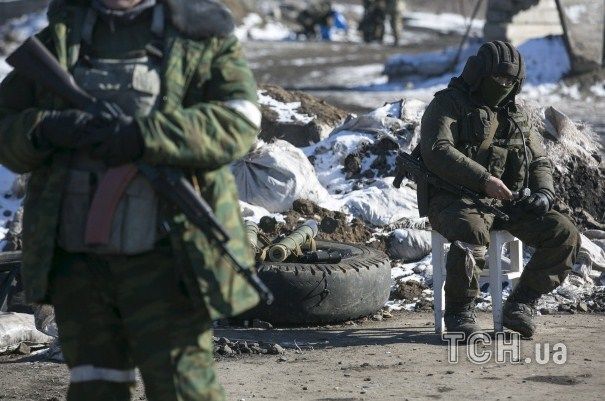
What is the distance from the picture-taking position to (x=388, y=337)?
7.25m

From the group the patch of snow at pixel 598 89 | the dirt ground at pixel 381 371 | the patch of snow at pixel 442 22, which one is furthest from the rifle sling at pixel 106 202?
the patch of snow at pixel 442 22

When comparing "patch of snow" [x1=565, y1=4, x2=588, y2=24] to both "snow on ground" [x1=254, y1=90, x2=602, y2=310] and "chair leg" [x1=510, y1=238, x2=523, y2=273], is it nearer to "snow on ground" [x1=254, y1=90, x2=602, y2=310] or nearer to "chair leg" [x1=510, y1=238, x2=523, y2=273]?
"snow on ground" [x1=254, y1=90, x2=602, y2=310]

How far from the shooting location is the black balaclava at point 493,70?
23.2ft

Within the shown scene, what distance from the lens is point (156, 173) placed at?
3.72 meters

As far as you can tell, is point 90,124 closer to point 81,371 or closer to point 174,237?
point 174,237

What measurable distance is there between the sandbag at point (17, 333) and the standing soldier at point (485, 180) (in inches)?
86.5

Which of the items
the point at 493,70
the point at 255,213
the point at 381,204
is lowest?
the point at 381,204

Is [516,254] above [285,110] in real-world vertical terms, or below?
above

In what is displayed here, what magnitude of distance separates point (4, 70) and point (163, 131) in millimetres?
18257

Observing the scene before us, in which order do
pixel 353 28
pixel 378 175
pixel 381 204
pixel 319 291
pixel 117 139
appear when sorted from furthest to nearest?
1. pixel 353 28
2. pixel 378 175
3. pixel 381 204
4. pixel 319 291
5. pixel 117 139

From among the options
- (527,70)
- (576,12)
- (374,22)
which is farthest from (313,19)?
(576,12)

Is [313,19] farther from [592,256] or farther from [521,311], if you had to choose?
[521,311]

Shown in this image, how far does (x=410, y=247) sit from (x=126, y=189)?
545 centimetres

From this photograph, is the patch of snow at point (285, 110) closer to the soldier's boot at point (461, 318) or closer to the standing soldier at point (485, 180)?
the standing soldier at point (485, 180)
